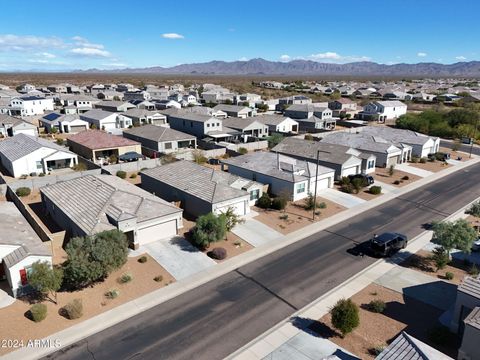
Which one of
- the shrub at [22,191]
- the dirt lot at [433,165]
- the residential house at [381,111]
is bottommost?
the dirt lot at [433,165]

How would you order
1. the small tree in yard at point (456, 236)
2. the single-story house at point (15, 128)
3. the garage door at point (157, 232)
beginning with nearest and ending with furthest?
the small tree in yard at point (456, 236) < the garage door at point (157, 232) < the single-story house at point (15, 128)

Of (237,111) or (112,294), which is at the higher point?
(237,111)

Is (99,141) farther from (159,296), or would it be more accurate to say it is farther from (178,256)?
(159,296)

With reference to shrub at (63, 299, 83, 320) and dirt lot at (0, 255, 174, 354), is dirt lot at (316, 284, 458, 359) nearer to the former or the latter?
dirt lot at (0, 255, 174, 354)

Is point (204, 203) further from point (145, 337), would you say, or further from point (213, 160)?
point (213, 160)

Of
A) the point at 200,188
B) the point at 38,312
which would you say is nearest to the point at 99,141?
the point at 200,188

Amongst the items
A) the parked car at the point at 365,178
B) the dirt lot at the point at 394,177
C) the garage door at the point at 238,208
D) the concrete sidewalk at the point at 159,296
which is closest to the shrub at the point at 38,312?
the concrete sidewalk at the point at 159,296

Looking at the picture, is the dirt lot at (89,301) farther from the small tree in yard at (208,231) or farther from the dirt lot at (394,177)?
the dirt lot at (394,177)

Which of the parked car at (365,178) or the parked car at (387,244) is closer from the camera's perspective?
the parked car at (387,244)
